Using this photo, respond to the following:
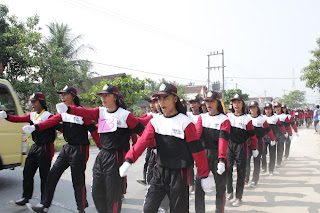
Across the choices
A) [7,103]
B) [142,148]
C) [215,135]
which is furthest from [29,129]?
[215,135]

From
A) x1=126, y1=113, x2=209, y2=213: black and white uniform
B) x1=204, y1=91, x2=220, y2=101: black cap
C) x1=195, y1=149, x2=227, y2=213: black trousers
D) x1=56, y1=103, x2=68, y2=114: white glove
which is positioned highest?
x1=204, y1=91, x2=220, y2=101: black cap

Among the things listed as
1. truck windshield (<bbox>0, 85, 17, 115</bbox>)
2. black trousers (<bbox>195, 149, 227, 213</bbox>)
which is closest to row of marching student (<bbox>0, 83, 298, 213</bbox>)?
black trousers (<bbox>195, 149, 227, 213</bbox>)

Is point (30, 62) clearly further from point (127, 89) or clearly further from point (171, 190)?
point (171, 190)

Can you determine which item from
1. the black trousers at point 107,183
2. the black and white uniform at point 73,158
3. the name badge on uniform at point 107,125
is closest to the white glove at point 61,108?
the name badge on uniform at point 107,125

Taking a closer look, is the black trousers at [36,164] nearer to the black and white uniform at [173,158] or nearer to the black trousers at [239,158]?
the black and white uniform at [173,158]

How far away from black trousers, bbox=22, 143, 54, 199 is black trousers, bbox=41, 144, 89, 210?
17.5 inches

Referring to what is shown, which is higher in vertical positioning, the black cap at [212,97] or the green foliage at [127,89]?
the green foliage at [127,89]

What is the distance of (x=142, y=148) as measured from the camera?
2926 millimetres

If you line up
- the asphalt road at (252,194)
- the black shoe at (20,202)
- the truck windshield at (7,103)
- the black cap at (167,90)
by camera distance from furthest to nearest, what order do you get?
the truck windshield at (7,103) → the asphalt road at (252,194) → the black shoe at (20,202) → the black cap at (167,90)

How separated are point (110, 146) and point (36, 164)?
5.91 feet

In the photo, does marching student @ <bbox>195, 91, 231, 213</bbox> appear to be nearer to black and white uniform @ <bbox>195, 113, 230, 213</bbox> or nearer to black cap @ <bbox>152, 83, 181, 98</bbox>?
black and white uniform @ <bbox>195, 113, 230, 213</bbox>

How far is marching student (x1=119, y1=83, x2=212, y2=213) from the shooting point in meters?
A: 2.89

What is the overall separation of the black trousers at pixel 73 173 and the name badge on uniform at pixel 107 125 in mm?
753

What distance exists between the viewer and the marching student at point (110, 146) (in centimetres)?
348
